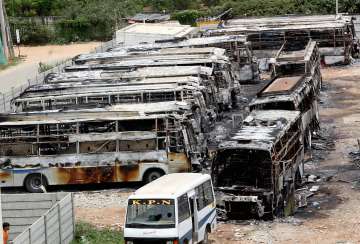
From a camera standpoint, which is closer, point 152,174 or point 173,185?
point 173,185

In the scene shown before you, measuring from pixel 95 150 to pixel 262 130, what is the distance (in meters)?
5.84

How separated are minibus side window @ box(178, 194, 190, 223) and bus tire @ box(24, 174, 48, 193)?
366 inches

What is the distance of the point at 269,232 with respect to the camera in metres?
22.2

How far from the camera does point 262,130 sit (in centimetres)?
2533

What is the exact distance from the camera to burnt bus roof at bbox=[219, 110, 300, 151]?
2367 cm

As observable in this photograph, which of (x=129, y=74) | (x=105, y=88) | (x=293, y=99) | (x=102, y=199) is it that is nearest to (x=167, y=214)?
(x=102, y=199)

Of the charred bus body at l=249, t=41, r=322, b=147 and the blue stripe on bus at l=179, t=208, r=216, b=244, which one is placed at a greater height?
the charred bus body at l=249, t=41, r=322, b=147

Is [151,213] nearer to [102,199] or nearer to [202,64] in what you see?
[102,199]

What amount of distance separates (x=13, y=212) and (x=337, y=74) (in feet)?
105

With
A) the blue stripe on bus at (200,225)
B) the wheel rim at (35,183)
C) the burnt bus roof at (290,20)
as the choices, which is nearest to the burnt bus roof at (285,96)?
the wheel rim at (35,183)

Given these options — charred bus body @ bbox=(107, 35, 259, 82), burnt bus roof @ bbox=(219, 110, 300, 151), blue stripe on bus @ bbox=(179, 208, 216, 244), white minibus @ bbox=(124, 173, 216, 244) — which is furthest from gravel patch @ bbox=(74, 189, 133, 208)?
charred bus body @ bbox=(107, 35, 259, 82)

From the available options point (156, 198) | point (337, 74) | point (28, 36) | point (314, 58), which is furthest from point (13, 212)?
point (28, 36)

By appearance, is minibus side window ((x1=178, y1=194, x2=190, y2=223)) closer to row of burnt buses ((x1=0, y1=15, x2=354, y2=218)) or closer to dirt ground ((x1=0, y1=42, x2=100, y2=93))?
row of burnt buses ((x1=0, y1=15, x2=354, y2=218))

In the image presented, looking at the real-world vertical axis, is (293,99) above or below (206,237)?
above
